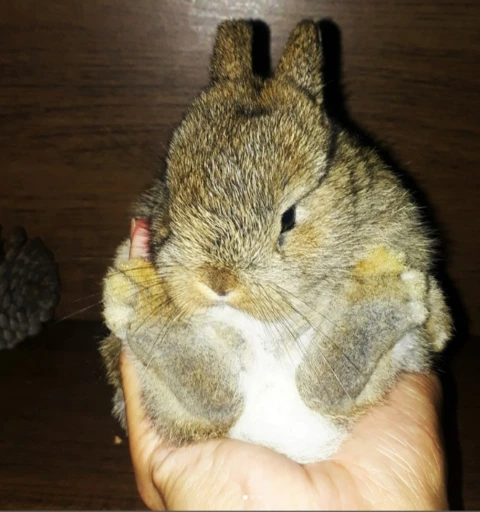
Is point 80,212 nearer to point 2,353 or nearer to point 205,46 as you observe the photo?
point 2,353

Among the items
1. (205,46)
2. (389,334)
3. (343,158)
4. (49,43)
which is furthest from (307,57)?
(49,43)

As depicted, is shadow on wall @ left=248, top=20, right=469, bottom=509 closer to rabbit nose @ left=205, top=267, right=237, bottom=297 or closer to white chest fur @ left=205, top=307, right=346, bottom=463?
white chest fur @ left=205, top=307, right=346, bottom=463

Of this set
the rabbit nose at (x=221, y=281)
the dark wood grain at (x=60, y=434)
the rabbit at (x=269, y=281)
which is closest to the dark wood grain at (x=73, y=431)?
the dark wood grain at (x=60, y=434)

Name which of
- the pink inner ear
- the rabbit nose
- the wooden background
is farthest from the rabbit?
the wooden background

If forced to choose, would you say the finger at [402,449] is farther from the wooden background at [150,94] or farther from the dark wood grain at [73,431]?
the wooden background at [150,94]

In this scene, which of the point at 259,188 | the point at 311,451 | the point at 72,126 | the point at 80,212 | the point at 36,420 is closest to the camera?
the point at 259,188

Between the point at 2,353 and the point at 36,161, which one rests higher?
the point at 36,161

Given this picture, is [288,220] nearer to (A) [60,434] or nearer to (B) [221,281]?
(B) [221,281]

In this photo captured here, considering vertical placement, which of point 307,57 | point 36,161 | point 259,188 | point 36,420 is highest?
point 307,57
